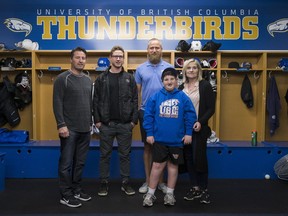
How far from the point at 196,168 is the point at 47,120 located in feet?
8.98

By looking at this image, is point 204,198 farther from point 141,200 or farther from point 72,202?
point 72,202

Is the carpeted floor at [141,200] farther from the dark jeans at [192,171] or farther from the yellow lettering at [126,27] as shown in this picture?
the yellow lettering at [126,27]

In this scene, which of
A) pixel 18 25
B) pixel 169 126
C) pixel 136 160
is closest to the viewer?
pixel 169 126

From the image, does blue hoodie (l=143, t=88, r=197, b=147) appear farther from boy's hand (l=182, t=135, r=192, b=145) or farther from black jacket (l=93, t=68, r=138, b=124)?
black jacket (l=93, t=68, r=138, b=124)

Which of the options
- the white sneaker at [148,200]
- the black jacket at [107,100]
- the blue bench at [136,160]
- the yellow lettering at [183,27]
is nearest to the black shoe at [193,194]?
the white sneaker at [148,200]

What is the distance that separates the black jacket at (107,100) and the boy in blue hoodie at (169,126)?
1.11 feet

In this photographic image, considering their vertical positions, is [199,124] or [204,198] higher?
[199,124]

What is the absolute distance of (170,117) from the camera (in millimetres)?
2668

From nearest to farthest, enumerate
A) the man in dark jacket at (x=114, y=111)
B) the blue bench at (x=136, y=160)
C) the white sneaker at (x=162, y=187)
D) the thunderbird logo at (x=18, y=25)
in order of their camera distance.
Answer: the man in dark jacket at (x=114, y=111) < the white sneaker at (x=162, y=187) < the blue bench at (x=136, y=160) < the thunderbird logo at (x=18, y=25)

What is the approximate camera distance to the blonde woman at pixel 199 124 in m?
2.73

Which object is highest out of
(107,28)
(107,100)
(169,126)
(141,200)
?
(107,28)

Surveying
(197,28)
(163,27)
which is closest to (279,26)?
(197,28)

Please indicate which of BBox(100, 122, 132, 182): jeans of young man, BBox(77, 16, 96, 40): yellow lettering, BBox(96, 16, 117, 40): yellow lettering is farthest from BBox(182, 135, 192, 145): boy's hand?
BBox(77, 16, 96, 40): yellow lettering

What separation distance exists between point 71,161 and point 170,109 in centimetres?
104
